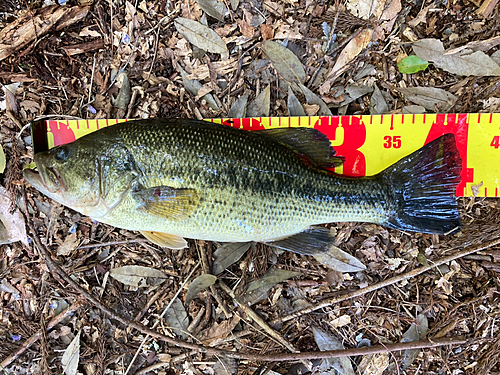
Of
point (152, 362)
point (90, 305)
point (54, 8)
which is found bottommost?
point (152, 362)

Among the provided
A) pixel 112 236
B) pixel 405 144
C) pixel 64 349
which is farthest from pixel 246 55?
pixel 64 349

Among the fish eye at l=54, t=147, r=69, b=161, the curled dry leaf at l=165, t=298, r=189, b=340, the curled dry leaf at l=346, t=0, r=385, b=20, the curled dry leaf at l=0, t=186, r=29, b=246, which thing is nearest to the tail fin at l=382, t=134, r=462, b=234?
the curled dry leaf at l=346, t=0, r=385, b=20

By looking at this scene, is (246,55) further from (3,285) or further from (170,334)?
(3,285)

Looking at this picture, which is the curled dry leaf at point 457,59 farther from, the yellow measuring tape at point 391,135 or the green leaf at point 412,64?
the yellow measuring tape at point 391,135

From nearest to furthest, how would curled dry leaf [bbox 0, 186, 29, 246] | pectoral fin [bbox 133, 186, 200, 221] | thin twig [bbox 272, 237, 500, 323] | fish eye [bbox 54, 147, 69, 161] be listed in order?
pectoral fin [bbox 133, 186, 200, 221], fish eye [bbox 54, 147, 69, 161], thin twig [bbox 272, 237, 500, 323], curled dry leaf [bbox 0, 186, 29, 246]

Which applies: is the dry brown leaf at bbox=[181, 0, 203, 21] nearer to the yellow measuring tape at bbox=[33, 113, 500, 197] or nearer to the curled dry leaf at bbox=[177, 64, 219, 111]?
the curled dry leaf at bbox=[177, 64, 219, 111]

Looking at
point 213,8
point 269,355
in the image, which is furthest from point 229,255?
point 213,8
